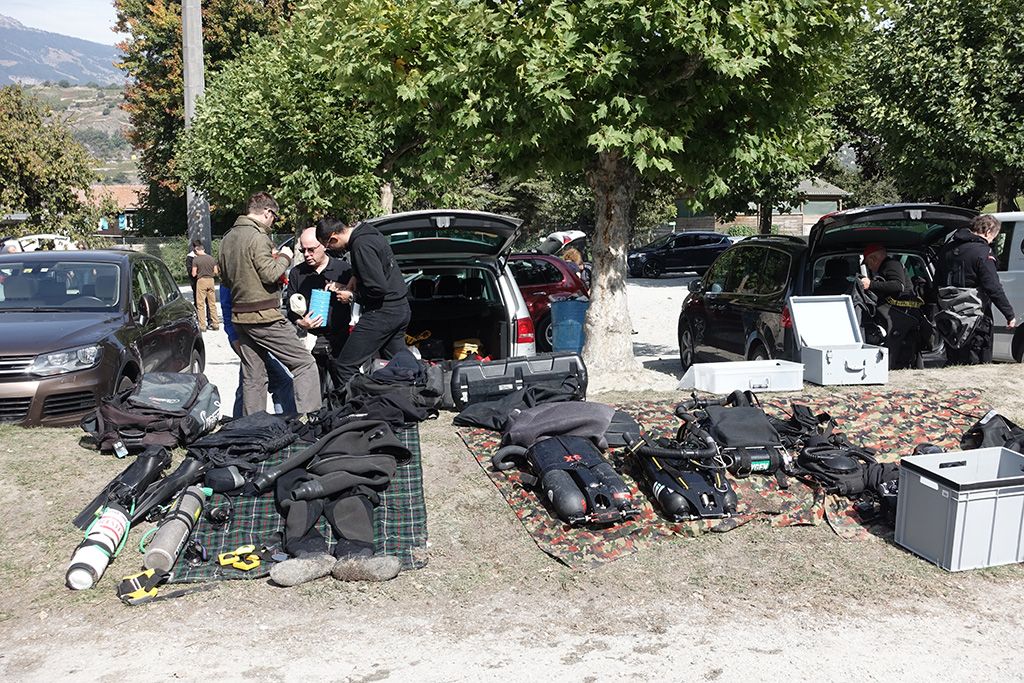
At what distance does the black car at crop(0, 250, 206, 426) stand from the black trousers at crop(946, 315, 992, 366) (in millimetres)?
8267

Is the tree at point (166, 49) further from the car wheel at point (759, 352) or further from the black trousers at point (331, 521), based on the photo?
the black trousers at point (331, 521)

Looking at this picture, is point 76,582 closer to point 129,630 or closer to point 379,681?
point 129,630

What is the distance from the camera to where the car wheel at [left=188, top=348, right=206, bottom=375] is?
10.7 m

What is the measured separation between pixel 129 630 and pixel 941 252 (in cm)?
843

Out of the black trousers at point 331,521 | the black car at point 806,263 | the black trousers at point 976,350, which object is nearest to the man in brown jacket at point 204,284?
the black car at point 806,263

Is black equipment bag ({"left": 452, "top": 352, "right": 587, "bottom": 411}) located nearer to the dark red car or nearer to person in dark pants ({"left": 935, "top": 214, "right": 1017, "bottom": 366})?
person in dark pants ({"left": 935, "top": 214, "right": 1017, "bottom": 366})

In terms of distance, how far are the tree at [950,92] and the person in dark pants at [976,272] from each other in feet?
30.5

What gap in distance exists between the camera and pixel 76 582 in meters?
5.04

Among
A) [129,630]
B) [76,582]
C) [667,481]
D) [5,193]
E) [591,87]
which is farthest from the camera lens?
[5,193]

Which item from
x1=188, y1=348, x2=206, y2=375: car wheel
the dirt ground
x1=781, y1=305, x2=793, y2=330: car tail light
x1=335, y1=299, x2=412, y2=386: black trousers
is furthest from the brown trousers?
the dirt ground

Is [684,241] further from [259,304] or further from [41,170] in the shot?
[259,304]

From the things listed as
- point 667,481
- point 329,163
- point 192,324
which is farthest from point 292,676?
point 329,163

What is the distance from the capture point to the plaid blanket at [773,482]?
18.0 feet

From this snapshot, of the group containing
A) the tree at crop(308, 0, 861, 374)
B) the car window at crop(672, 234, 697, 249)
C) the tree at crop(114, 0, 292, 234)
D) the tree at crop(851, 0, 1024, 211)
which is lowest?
the car window at crop(672, 234, 697, 249)
